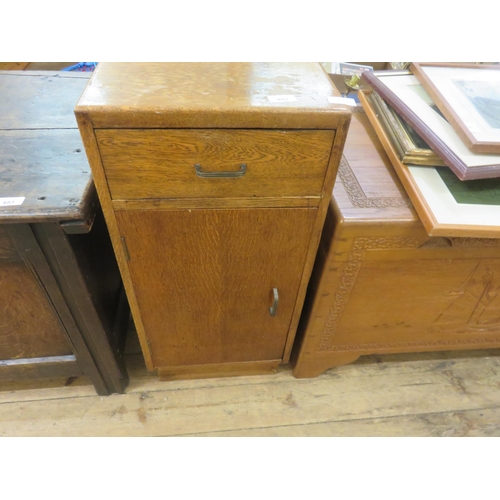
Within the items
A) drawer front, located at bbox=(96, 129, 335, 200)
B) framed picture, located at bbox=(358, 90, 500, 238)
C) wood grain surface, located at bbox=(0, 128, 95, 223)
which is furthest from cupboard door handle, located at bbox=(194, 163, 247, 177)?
framed picture, located at bbox=(358, 90, 500, 238)

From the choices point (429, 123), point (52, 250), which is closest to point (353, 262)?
point (429, 123)

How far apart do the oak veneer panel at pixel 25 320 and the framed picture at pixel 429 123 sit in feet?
2.77

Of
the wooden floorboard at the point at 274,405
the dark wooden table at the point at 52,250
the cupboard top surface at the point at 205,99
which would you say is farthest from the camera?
the wooden floorboard at the point at 274,405

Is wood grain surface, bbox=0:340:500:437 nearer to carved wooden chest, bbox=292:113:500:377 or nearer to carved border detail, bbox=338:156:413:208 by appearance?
carved wooden chest, bbox=292:113:500:377

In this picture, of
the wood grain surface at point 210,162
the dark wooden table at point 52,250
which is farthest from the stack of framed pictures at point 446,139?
the dark wooden table at point 52,250

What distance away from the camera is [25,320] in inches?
34.0

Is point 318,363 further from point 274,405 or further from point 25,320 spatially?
point 25,320

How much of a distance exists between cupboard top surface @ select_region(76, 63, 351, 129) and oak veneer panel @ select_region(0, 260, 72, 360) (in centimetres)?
39

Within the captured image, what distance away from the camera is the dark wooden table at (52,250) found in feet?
2.20

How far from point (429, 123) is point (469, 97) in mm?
125

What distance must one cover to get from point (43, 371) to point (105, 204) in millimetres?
584

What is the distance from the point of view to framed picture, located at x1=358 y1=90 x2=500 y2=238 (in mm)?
697

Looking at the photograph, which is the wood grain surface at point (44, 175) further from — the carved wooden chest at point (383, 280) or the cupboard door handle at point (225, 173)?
the carved wooden chest at point (383, 280)

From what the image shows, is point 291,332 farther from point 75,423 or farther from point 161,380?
point 75,423
